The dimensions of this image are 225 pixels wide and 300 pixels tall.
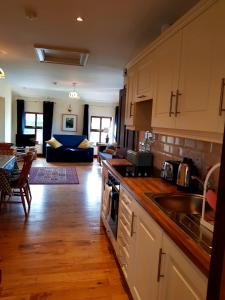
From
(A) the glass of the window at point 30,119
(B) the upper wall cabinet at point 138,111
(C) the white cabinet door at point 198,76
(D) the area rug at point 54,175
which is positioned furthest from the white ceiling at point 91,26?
(A) the glass of the window at point 30,119

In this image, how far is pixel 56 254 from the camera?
8.45 feet

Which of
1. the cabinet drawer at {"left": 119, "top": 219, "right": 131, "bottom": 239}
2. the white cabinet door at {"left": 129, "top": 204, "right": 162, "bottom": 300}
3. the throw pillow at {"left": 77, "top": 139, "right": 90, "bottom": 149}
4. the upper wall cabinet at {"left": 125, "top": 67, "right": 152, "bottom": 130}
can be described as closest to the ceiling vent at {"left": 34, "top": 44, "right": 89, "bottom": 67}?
the upper wall cabinet at {"left": 125, "top": 67, "right": 152, "bottom": 130}

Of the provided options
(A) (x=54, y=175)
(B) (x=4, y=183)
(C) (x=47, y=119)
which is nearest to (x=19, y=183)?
(B) (x=4, y=183)

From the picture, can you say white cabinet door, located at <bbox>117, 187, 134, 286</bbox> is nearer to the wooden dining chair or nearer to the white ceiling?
the white ceiling

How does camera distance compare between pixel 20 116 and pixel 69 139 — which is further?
pixel 69 139

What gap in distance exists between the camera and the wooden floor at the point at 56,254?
2.04 m

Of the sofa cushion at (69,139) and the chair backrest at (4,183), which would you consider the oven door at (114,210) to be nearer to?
the chair backrest at (4,183)

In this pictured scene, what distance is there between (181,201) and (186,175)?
255mm

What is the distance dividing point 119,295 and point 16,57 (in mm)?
3854

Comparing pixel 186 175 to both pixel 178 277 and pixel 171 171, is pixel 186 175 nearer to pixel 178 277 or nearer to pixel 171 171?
pixel 171 171

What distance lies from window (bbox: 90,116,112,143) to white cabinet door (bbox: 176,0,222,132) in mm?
8160

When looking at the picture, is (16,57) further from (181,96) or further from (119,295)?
(119,295)

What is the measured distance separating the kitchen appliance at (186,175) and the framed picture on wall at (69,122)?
26.0ft

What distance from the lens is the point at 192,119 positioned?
154 centimetres
